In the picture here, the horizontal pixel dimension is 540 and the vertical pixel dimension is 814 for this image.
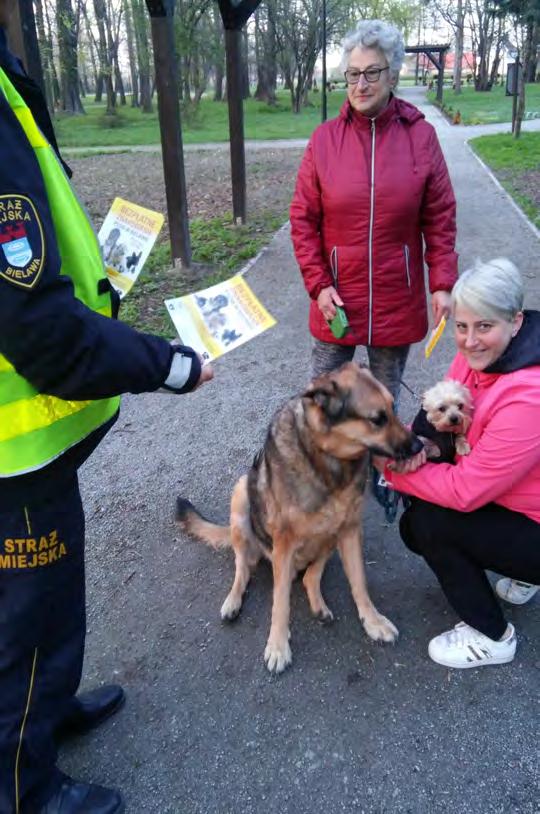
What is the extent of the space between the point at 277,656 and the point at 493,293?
1804 millimetres

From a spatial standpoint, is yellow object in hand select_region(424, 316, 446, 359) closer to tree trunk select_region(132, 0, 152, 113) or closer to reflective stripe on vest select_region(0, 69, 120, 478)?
reflective stripe on vest select_region(0, 69, 120, 478)

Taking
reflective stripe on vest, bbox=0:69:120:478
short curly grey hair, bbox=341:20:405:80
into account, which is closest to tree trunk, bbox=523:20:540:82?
short curly grey hair, bbox=341:20:405:80

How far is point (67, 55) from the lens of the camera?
119 feet

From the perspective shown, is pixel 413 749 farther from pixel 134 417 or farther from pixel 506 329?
pixel 134 417

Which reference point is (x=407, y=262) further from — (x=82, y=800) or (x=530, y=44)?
(x=530, y=44)

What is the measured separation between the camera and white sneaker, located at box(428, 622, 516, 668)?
2.62m

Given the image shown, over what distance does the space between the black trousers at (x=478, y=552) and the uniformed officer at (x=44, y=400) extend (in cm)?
131

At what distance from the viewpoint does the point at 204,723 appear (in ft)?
8.12

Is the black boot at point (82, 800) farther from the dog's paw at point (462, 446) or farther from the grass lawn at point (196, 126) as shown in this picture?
the grass lawn at point (196, 126)

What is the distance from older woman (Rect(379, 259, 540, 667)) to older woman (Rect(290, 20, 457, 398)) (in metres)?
0.76

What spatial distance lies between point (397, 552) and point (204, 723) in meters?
1.42

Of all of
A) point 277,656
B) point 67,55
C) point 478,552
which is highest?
point 67,55

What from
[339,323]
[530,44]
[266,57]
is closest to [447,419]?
[339,323]

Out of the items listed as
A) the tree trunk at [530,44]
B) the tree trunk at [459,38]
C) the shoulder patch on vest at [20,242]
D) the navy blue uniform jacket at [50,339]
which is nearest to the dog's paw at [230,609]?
the navy blue uniform jacket at [50,339]
